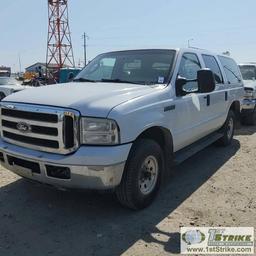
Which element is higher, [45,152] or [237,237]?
[45,152]

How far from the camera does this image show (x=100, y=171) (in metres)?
3.70

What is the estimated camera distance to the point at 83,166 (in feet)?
12.1

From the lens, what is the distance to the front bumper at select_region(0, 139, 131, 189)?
12.1 ft

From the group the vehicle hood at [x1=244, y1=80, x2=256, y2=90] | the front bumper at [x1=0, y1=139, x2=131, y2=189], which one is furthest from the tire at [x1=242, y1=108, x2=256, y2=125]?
the front bumper at [x1=0, y1=139, x2=131, y2=189]

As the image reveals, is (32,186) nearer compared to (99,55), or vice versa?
(32,186)

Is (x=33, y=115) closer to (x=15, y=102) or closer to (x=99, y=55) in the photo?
(x=15, y=102)

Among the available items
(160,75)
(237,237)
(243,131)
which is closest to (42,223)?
(237,237)

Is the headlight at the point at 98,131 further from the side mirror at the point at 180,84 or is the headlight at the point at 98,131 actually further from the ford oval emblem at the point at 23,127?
the side mirror at the point at 180,84

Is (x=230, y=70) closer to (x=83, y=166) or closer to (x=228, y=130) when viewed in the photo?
(x=228, y=130)

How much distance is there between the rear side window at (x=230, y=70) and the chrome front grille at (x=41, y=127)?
181 inches

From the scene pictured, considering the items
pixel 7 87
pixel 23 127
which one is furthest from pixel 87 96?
pixel 7 87

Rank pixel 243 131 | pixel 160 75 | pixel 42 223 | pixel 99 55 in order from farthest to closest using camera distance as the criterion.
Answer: pixel 243 131, pixel 99 55, pixel 160 75, pixel 42 223

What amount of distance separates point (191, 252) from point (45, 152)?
1.81 m

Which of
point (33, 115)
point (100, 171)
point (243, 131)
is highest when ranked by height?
point (33, 115)
